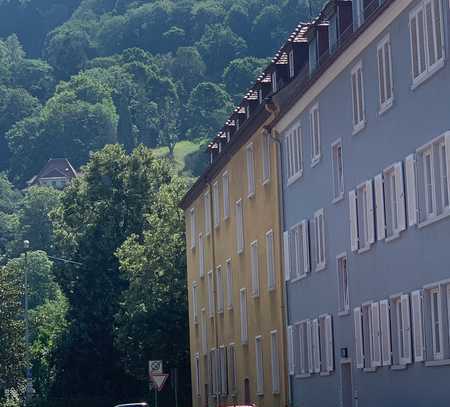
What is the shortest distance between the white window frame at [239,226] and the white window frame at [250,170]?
1.90 metres

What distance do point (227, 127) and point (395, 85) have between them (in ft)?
84.4

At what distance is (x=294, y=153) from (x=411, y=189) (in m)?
12.4

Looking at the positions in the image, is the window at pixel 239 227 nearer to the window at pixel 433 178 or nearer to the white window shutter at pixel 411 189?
the white window shutter at pixel 411 189

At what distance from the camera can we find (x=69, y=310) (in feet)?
260

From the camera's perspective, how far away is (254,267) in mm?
46219

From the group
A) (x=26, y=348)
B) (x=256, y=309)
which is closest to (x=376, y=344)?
(x=256, y=309)

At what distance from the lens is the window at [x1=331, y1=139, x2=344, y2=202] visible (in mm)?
34344

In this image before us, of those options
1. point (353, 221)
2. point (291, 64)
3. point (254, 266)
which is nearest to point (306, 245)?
point (353, 221)

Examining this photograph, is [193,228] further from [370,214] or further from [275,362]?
[370,214]

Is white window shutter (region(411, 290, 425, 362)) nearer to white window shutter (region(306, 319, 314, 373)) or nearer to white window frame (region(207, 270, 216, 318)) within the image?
white window shutter (region(306, 319, 314, 373))

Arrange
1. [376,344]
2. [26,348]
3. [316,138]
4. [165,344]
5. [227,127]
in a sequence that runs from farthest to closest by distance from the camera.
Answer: [26,348]
[165,344]
[227,127]
[316,138]
[376,344]

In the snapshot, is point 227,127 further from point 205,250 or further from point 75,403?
point 75,403

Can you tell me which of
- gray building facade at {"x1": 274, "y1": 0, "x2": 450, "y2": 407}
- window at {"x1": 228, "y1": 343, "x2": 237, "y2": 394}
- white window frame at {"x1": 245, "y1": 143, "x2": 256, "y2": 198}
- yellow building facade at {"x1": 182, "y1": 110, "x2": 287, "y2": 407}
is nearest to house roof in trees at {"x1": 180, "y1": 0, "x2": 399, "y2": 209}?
gray building facade at {"x1": 274, "y1": 0, "x2": 450, "y2": 407}

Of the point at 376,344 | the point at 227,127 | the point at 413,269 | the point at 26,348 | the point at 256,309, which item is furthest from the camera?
the point at 26,348
